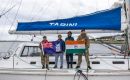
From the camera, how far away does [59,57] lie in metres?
18.1

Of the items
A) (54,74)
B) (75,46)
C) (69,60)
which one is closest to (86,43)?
(75,46)

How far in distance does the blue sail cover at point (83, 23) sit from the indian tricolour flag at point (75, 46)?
3.22 feet

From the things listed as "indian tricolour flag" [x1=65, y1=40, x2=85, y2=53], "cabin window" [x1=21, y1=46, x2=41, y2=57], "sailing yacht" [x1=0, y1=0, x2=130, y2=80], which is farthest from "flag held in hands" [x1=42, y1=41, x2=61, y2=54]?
"cabin window" [x1=21, y1=46, x2=41, y2=57]

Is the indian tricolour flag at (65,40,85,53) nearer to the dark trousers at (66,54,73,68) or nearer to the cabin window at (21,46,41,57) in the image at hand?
the dark trousers at (66,54,73,68)

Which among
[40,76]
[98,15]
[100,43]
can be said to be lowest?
[40,76]

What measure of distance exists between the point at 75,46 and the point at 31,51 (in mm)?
2403

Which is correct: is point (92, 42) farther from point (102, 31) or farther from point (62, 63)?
point (62, 63)

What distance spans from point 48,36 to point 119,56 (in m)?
3.14

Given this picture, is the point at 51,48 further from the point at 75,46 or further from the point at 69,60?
the point at 75,46

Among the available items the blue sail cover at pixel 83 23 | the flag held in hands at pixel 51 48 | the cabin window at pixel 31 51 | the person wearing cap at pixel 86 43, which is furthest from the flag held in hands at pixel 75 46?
the cabin window at pixel 31 51

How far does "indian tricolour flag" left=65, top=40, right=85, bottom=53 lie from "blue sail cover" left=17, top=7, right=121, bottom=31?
3.22 ft

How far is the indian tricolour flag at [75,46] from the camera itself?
1688 cm

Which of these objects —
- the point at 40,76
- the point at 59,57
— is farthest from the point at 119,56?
the point at 40,76

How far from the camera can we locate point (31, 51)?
727 inches
